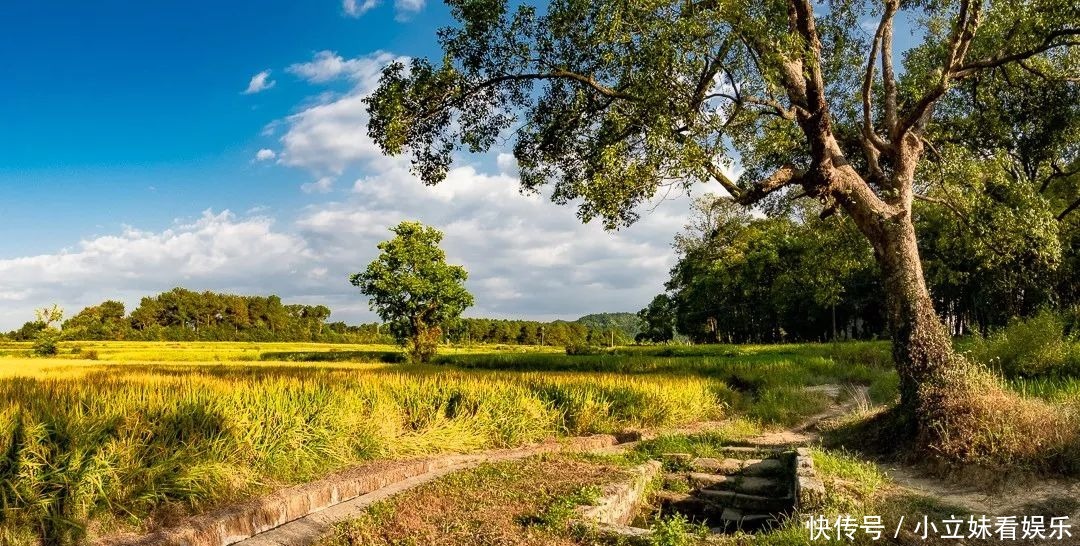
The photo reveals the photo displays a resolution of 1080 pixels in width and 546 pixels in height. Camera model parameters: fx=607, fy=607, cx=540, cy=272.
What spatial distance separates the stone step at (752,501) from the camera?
7569 millimetres

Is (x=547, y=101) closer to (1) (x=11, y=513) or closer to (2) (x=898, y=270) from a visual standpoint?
(2) (x=898, y=270)

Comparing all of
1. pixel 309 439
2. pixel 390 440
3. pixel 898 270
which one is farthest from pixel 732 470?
pixel 309 439

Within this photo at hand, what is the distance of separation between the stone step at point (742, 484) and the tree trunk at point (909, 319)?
2.85 metres

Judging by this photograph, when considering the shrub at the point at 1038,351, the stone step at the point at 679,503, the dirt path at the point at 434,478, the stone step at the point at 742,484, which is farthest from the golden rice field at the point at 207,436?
the shrub at the point at 1038,351

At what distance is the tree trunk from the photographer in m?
9.40

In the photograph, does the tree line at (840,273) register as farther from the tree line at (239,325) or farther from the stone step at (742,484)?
the tree line at (239,325)

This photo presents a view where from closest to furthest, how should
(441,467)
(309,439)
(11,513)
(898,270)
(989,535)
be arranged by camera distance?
(11,513) → (989,535) → (309,439) → (441,467) → (898,270)

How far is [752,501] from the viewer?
304 inches

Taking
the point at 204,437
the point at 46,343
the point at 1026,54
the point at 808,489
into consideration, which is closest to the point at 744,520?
the point at 808,489

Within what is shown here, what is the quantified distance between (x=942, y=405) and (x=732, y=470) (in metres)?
→ 3.18

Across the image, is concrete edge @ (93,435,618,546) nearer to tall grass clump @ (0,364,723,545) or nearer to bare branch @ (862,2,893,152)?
tall grass clump @ (0,364,723,545)

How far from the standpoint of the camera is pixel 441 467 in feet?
28.0

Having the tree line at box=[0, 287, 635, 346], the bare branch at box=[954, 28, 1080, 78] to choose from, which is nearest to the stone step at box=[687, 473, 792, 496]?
the bare branch at box=[954, 28, 1080, 78]

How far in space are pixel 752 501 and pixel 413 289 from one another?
29.3m
